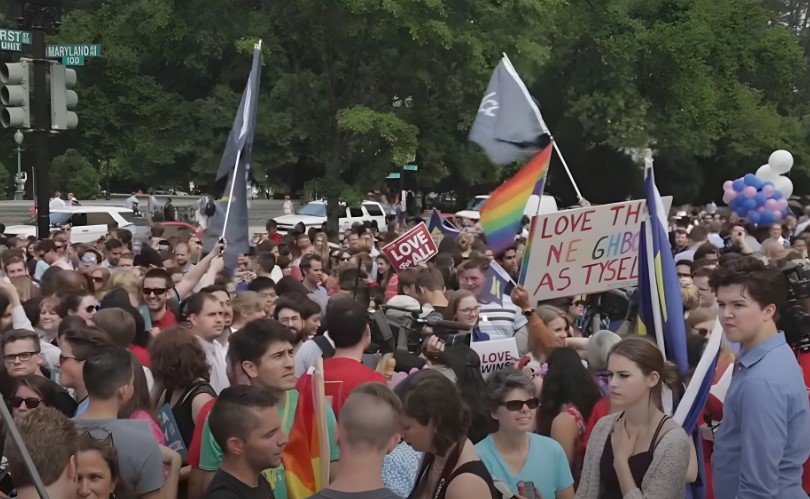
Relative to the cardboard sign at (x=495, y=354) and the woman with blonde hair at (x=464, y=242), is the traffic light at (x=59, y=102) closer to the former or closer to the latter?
the woman with blonde hair at (x=464, y=242)

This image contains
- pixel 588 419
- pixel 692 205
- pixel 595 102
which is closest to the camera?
pixel 588 419

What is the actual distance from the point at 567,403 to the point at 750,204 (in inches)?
598

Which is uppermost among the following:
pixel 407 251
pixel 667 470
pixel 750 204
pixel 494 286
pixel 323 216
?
pixel 667 470

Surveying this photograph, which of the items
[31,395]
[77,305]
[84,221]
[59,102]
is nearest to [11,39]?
[59,102]

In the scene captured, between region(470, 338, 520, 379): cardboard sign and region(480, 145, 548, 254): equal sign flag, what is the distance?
16.5ft

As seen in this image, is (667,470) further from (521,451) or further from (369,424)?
(369,424)

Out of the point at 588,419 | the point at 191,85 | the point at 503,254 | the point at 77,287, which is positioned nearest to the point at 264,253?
the point at 503,254

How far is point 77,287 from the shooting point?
9.23m

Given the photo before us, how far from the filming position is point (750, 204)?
797 inches

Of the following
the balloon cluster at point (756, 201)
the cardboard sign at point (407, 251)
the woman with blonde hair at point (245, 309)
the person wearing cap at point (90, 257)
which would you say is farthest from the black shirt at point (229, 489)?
the balloon cluster at point (756, 201)

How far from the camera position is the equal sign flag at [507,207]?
468 inches

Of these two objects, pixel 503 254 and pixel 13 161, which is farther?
pixel 13 161

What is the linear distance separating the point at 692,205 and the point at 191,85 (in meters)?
23.5

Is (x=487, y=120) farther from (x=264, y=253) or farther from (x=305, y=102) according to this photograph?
(x=305, y=102)
